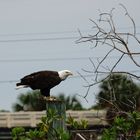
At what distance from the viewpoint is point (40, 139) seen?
6016 millimetres

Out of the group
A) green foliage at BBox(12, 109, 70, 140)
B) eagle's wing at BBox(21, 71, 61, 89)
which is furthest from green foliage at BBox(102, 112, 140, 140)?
eagle's wing at BBox(21, 71, 61, 89)

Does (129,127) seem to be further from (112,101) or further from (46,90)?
(46,90)

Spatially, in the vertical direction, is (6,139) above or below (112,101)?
below

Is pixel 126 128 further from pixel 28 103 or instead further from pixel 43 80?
pixel 28 103

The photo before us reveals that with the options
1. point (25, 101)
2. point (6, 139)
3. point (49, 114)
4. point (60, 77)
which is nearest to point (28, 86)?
point (60, 77)

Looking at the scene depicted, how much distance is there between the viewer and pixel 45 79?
1225 centimetres

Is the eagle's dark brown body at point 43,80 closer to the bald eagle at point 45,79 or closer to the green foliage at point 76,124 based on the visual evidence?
the bald eagle at point 45,79

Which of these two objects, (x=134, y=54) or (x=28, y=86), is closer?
(x=134, y=54)

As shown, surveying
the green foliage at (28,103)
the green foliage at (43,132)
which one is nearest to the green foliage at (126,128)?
the green foliage at (43,132)

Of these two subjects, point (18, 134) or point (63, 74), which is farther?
Answer: point (63, 74)

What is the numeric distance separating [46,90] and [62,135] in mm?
6254

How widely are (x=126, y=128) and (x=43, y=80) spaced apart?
6569 mm

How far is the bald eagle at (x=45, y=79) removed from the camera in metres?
12.0

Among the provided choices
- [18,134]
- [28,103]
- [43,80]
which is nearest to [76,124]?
[18,134]
